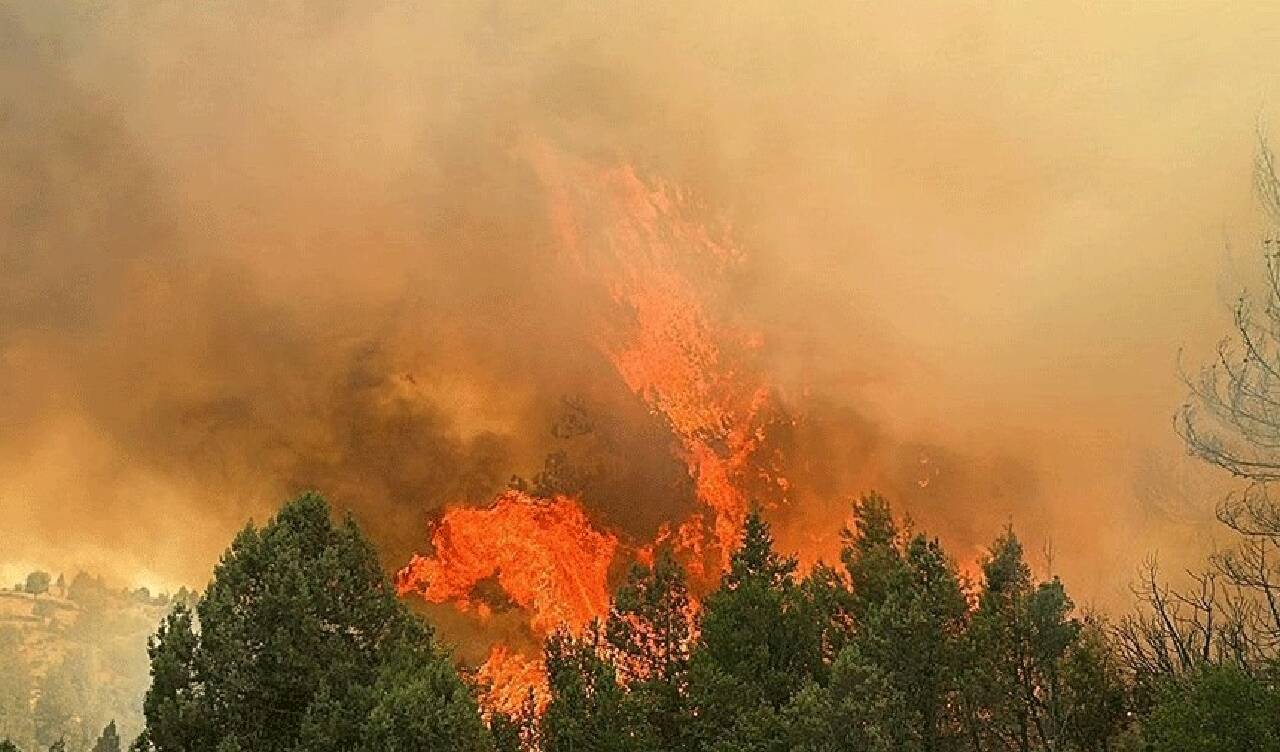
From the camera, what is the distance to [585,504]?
80.0m

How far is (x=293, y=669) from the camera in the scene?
25.3 metres

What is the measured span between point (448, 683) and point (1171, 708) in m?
19.7

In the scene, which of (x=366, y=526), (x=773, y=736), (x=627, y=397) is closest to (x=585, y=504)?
(x=627, y=397)

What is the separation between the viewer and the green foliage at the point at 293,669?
24.0 metres

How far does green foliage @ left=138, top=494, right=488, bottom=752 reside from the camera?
2398cm

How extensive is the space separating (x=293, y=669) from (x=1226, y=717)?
24.5 metres

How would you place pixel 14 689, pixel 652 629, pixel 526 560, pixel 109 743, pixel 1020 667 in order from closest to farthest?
pixel 1020 667 < pixel 652 629 < pixel 526 560 < pixel 109 743 < pixel 14 689

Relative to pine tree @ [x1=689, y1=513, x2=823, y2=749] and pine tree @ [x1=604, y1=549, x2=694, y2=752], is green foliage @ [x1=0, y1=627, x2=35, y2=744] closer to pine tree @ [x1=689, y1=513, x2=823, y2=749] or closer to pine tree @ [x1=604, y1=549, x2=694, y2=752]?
pine tree @ [x1=604, y1=549, x2=694, y2=752]

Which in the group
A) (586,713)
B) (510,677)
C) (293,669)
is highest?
(510,677)

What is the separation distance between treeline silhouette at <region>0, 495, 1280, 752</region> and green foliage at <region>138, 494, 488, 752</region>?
0.19 feet

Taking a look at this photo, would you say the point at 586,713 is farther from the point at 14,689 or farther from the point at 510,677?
the point at 14,689

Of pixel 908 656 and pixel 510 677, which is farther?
pixel 510 677

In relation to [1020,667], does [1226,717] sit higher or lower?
lower

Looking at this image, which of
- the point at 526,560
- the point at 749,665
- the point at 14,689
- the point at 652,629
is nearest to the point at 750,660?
the point at 749,665
